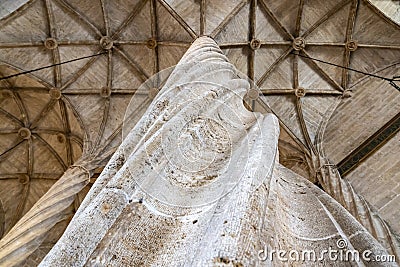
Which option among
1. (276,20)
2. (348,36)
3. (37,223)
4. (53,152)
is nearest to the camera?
(37,223)

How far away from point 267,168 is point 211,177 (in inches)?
17.9

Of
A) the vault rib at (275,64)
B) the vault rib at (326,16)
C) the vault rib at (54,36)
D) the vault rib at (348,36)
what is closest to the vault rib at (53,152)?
the vault rib at (54,36)

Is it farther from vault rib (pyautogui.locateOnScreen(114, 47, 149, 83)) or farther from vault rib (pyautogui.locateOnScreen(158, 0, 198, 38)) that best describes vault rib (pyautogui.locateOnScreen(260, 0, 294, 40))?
vault rib (pyautogui.locateOnScreen(114, 47, 149, 83))

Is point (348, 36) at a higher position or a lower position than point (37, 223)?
higher

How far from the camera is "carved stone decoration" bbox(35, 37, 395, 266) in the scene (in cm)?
180

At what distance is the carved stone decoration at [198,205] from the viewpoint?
1.80 meters

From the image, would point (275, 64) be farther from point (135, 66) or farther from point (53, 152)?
point (53, 152)

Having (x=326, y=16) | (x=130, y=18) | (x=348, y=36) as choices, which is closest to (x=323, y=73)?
(x=348, y=36)

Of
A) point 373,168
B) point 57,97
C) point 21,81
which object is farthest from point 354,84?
point 21,81

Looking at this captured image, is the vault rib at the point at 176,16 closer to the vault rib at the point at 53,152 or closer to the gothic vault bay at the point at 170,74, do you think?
the gothic vault bay at the point at 170,74

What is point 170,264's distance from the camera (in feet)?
6.04

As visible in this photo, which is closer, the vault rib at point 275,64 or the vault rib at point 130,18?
the vault rib at point 130,18

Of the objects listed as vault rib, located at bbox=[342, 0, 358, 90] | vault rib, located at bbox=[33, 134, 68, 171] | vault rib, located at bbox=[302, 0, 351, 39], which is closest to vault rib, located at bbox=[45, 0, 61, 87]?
vault rib, located at bbox=[33, 134, 68, 171]

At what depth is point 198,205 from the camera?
229cm
